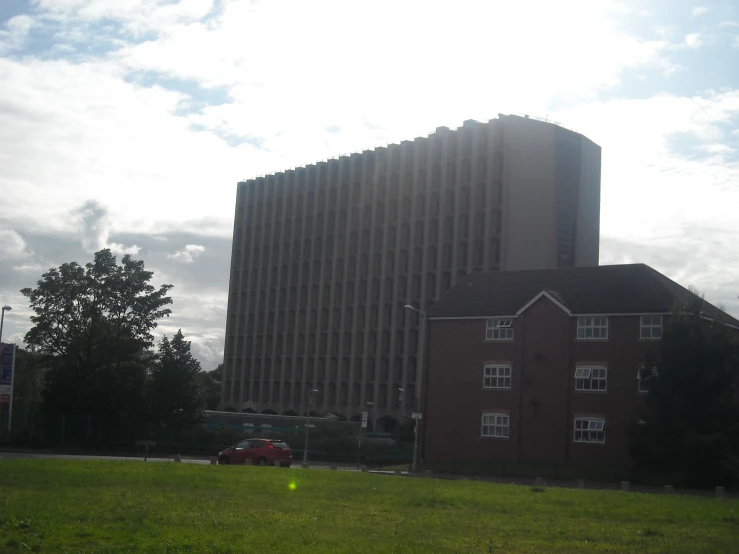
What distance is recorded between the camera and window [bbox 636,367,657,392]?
44562 millimetres

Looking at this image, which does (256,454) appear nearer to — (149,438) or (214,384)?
(149,438)

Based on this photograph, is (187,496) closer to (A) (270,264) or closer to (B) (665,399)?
(B) (665,399)

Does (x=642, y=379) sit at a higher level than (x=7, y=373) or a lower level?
higher

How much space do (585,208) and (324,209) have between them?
37483 millimetres

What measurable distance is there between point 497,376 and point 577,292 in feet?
23.2

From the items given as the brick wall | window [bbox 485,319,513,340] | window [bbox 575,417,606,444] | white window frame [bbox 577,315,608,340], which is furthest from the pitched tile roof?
window [bbox 575,417,606,444]

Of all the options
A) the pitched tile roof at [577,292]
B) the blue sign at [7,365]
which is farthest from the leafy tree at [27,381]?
the pitched tile roof at [577,292]

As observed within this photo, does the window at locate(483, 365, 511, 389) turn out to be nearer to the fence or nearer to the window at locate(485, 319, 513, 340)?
the window at locate(485, 319, 513, 340)

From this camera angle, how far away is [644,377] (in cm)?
4534

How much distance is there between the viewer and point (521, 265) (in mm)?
98375

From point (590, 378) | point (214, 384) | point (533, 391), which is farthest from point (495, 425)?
point (214, 384)

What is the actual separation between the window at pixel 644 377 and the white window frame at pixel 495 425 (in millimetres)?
8294

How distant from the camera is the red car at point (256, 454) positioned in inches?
1752

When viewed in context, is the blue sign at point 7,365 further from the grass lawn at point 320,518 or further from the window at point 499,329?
the window at point 499,329
